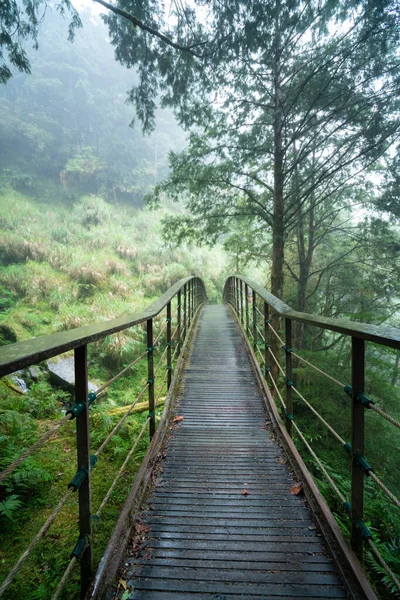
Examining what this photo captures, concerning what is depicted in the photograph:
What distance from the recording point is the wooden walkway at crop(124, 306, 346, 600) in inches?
54.7

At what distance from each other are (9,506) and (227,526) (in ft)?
4.72

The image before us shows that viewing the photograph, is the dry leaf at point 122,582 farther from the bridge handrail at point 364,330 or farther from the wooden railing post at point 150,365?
the bridge handrail at point 364,330

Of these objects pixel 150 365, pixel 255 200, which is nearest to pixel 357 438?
pixel 150 365

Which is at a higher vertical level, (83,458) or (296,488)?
(83,458)

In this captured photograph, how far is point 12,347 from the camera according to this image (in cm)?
94

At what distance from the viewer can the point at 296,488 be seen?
2.05 metres

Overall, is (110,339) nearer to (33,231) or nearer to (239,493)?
(239,493)

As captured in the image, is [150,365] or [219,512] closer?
[219,512]

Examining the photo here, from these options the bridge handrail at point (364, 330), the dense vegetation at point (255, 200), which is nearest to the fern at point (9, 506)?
the dense vegetation at point (255, 200)

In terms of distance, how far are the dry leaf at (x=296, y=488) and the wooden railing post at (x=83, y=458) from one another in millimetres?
1361

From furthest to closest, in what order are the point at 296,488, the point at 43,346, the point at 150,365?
the point at 150,365
the point at 296,488
the point at 43,346

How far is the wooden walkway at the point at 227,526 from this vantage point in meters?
1.39

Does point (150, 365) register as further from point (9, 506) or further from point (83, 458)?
point (9, 506)

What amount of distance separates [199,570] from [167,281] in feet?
37.2
